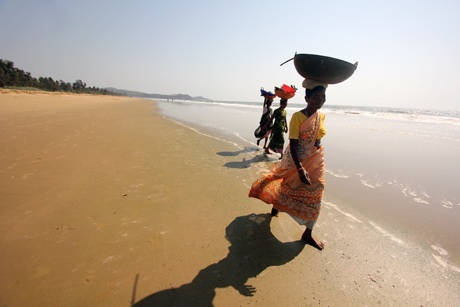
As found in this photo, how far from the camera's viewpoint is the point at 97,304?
2068 mm

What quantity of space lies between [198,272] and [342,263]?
166cm

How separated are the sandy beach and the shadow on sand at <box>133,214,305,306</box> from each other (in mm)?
12

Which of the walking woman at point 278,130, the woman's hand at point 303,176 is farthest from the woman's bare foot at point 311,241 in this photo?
the walking woman at point 278,130

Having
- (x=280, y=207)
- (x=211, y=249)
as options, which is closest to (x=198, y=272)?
(x=211, y=249)

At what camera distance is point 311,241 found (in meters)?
3.12

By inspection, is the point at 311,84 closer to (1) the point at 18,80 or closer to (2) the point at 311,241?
(2) the point at 311,241

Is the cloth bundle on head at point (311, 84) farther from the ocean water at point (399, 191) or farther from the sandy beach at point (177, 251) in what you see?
the ocean water at point (399, 191)

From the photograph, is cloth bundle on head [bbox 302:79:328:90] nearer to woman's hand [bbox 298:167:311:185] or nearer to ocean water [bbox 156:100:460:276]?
woman's hand [bbox 298:167:311:185]

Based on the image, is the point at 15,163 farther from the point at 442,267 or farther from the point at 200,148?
the point at 442,267

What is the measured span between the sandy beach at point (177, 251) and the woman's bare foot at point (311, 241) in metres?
0.07

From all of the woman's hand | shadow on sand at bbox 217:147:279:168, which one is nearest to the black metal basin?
the woman's hand

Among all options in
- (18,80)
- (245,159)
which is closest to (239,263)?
(245,159)

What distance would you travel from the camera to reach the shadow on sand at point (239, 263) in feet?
7.20

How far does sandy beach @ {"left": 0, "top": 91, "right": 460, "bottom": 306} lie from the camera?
227 cm
